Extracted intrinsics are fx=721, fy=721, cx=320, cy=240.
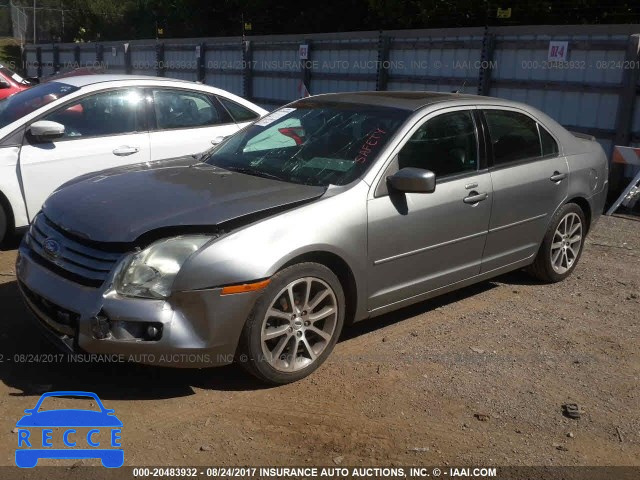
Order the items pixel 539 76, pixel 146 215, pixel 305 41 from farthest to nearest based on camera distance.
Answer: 1. pixel 305 41
2. pixel 539 76
3. pixel 146 215

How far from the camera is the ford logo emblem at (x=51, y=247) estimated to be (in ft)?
13.0

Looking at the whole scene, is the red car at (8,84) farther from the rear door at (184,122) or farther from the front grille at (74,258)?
the front grille at (74,258)

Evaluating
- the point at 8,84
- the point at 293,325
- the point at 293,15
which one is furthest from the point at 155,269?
the point at 293,15

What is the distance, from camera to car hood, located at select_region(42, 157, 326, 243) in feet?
12.4

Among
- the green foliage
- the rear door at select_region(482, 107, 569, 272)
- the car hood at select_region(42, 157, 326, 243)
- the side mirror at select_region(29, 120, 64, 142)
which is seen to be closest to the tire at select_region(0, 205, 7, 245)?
the side mirror at select_region(29, 120, 64, 142)

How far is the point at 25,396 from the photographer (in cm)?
381

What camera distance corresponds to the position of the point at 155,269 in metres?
3.67

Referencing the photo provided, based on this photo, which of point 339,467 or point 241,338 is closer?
point 339,467

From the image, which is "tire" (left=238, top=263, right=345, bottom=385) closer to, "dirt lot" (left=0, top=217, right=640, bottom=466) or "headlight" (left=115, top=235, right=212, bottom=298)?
"dirt lot" (left=0, top=217, right=640, bottom=466)

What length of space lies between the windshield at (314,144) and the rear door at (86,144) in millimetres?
1705

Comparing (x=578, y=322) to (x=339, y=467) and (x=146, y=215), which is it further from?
(x=146, y=215)

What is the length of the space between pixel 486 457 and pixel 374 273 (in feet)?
4.40

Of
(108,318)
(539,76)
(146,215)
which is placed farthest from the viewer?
(539,76)

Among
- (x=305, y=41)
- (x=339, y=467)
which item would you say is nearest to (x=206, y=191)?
(x=339, y=467)
